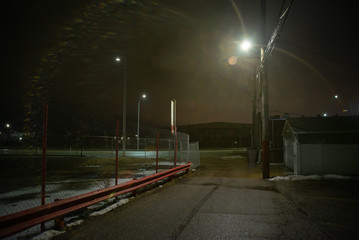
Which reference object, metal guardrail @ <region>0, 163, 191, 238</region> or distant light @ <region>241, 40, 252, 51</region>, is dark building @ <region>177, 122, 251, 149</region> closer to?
distant light @ <region>241, 40, 252, 51</region>

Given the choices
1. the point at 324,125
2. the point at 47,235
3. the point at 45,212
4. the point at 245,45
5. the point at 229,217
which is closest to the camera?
the point at 47,235

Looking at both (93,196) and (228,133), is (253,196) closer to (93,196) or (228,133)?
(93,196)

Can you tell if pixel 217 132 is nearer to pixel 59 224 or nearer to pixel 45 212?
pixel 59 224

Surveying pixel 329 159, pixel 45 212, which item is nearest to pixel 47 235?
pixel 45 212

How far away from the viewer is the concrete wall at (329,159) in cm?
1545

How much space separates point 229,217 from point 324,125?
51.8 feet

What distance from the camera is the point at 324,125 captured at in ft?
63.6

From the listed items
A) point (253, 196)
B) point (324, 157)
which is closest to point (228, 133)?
point (324, 157)

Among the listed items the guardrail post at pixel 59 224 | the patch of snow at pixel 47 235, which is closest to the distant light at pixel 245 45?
the guardrail post at pixel 59 224

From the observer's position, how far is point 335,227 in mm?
5852

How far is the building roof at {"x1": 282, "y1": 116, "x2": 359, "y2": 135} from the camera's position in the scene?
1769 centimetres

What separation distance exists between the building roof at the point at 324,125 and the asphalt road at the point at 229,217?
796 cm

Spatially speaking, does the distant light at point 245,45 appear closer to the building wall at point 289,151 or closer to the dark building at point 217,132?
the building wall at point 289,151

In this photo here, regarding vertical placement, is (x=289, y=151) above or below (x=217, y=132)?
below
